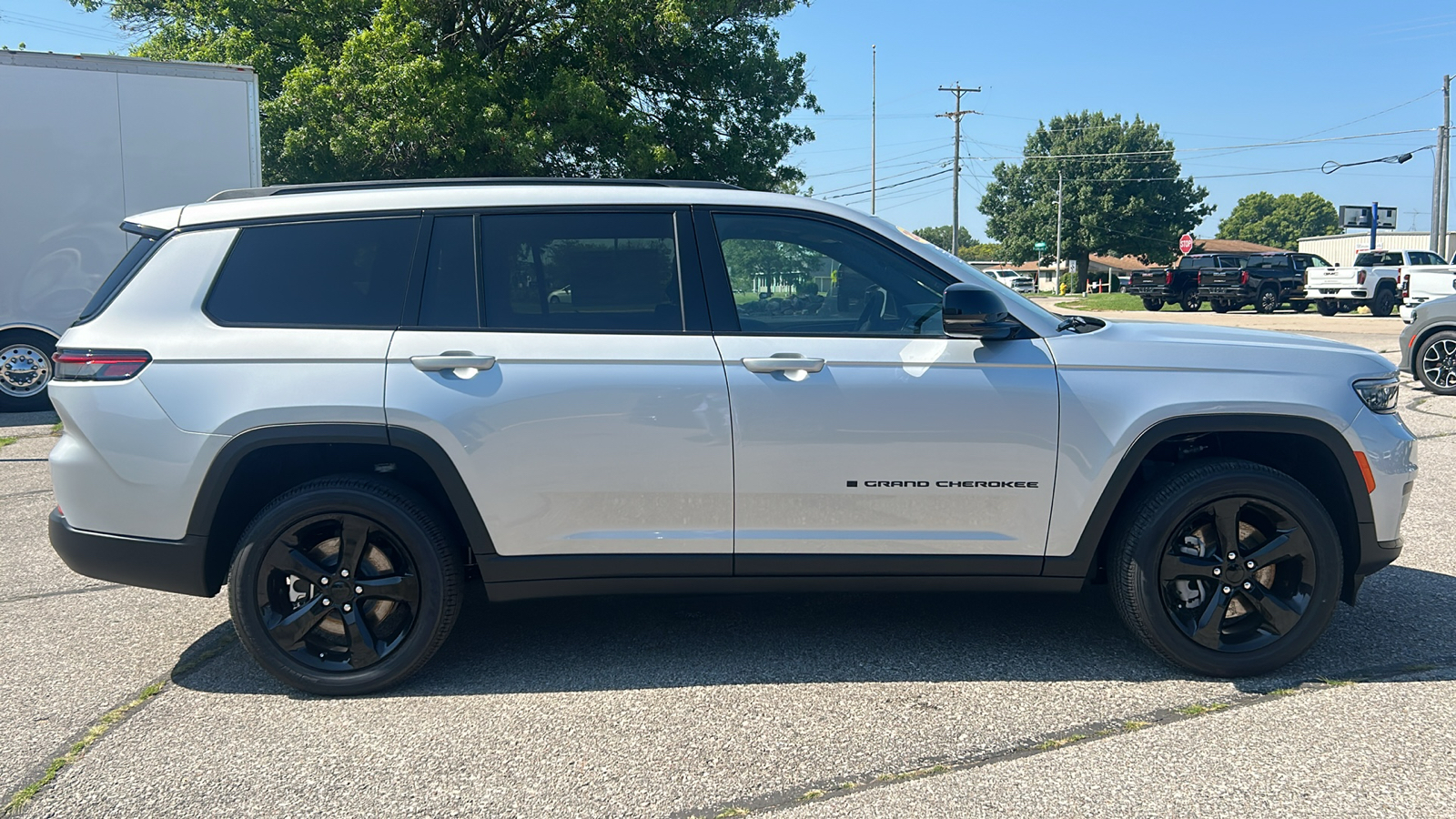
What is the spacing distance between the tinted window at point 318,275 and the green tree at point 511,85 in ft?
45.6

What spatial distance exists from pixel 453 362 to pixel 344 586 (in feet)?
2.92

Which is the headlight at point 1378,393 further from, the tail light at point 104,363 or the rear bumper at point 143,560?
the tail light at point 104,363

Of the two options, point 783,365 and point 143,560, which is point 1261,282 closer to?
point 783,365

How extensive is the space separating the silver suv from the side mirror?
0.01 m

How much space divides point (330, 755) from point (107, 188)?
9.09 m

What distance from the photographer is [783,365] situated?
11.7 feet

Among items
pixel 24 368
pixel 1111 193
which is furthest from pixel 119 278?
pixel 1111 193

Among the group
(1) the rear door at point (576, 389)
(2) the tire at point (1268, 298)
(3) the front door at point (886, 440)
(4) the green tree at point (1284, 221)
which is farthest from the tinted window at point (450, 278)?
(4) the green tree at point (1284, 221)

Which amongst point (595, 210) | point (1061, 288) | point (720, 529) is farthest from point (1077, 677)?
point (1061, 288)

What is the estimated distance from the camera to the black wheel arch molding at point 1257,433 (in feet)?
11.8

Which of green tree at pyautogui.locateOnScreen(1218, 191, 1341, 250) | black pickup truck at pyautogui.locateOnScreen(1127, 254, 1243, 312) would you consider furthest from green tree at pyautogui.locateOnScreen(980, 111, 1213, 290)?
green tree at pyautogui.locateOnScreen(1218, 191, 1341, 250)

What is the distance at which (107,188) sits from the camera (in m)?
10.2

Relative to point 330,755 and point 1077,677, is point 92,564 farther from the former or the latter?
point 1077,677

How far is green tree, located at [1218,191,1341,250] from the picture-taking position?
132 meters
